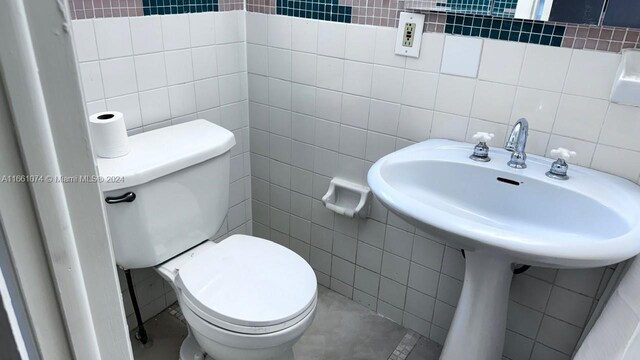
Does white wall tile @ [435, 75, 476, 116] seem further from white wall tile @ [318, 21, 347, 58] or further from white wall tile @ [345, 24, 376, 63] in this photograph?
white wall tile @ [318, 21, 347, 58]

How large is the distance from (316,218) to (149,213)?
2.42 ft

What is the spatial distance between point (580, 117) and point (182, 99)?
1.27 metres

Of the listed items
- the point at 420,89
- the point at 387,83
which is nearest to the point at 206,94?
the point at 387,83

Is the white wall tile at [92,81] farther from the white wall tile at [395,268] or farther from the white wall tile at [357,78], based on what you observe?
the white wall tile at [395,268]

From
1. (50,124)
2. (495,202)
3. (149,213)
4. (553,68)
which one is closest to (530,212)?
(495,202)

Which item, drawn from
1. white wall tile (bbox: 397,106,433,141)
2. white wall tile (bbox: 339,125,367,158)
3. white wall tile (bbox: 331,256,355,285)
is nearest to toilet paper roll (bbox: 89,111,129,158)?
white wall tile (bbox: 339,125,367,158)

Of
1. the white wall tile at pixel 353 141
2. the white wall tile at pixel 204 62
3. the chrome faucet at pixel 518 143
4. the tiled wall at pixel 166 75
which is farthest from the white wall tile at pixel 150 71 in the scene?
the chrome faucet at pixel 518 143

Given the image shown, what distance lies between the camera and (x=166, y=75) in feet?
5.07

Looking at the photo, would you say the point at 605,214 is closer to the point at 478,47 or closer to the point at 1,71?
the point at 478,47

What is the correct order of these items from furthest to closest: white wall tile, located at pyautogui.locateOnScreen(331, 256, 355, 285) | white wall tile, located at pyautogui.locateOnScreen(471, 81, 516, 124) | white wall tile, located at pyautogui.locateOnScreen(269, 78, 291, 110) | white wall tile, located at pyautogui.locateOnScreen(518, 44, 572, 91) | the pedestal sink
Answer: white wall tile, located at pyautogui.locateOnScreen(331, 256, 355, 285)
white wall tile, located at pyautogui.locateOnScreen(269, 78, 291, 110)
white wall tile, located at pyautogui.locateOnScreen(471, 81, 516, 124)
white wall tile, located at pyautogui.locateOnScreen(518, 44, 572, 91)
the pedestal sink

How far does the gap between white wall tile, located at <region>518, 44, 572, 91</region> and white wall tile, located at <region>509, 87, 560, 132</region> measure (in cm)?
2

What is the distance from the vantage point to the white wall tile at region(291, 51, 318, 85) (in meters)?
1.64

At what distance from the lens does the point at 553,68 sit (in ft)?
4.03

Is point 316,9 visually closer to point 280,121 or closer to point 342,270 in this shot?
point 280,121
